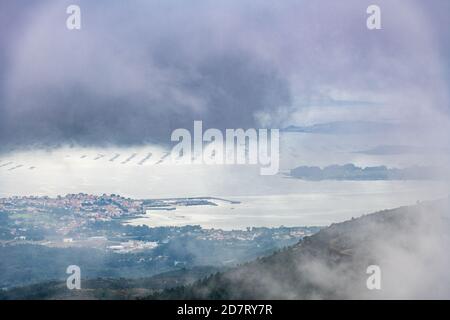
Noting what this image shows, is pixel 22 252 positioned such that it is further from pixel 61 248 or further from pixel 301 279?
pixel 301 279

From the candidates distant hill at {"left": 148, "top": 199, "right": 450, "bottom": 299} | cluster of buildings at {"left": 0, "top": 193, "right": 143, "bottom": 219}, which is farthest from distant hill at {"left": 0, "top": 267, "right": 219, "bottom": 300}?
cluster of buildings at {"left": 0, "top": 193, "right": 143, "bottom": 219}

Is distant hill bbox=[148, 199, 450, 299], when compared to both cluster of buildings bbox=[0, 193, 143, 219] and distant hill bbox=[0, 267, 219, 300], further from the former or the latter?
cluster of buildings bbox=[0, 193, 143, 219]

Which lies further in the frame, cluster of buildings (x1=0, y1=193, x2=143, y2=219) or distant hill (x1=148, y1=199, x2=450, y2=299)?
cluster of buildings (x1=0, y1=193, x2=143, y2=219)

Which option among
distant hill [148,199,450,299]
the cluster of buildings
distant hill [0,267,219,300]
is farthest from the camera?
the cluster of buildings

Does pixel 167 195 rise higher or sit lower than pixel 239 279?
higher

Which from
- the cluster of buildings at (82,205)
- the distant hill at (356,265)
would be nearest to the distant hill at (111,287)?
the distant hill at (356,265)
